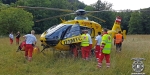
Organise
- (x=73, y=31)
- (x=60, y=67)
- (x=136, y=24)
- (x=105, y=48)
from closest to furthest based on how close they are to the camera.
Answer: (x=105, y=48), (x=60, y=67), (x=73, y=31), (x=136, y=24)

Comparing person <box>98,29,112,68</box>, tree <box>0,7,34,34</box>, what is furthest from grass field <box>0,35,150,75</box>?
tree <box>0,7,34,34</box>

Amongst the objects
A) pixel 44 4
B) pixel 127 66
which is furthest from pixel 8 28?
pixel 127 66

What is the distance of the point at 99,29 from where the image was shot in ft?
52.8

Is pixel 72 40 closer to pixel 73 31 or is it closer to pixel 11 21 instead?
pixel 73 31

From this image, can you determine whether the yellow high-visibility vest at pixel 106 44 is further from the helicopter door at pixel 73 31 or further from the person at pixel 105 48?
the helicopter door at pixel 73 31

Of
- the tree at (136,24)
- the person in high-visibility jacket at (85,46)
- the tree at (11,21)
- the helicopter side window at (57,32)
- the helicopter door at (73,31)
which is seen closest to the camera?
the person in high-visibility jacket at (85,46)

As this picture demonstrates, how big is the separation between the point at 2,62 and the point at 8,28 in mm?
41682

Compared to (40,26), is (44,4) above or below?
above

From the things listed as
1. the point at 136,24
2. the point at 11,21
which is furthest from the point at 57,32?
the point at 136,24

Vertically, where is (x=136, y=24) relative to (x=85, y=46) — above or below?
below

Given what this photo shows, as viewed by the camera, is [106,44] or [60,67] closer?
[106,44]

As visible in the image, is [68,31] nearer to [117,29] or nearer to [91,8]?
[117,29]

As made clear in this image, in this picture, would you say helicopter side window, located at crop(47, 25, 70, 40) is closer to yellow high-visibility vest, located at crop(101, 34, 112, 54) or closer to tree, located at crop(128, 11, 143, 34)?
yellow high-visibility vest, located at crop(101, 34, 112, 54)

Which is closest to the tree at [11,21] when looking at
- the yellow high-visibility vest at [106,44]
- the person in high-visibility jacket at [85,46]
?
the person in high-visibility jacket at [85,46]
